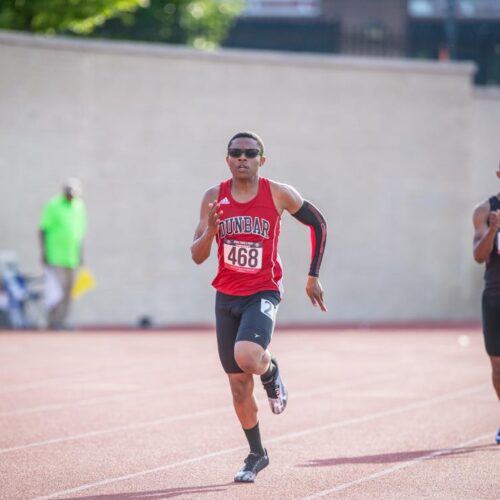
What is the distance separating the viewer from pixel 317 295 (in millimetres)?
8398

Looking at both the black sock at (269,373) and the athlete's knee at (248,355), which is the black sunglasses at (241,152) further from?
the black sock at (269,373)

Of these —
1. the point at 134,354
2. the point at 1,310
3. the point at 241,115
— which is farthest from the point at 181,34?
the point at 134,354

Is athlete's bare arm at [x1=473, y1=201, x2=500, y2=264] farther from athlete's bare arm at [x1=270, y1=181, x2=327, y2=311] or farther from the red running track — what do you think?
athlete's bare arm at [x1=270, y1=181, x2=327, y2=311]

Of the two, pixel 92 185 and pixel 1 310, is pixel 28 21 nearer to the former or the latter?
pixel 92 185

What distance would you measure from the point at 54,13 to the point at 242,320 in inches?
895

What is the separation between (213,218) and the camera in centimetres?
793

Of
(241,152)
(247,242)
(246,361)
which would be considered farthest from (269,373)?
(241,152)

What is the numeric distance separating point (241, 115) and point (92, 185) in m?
3.18

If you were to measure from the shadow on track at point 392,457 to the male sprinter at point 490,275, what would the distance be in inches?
19.6

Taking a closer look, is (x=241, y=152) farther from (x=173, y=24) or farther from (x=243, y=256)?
(x=173, y=24)

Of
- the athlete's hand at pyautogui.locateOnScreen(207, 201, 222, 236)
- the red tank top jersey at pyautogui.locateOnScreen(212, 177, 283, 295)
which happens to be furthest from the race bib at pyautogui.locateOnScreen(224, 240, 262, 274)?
the athlete's hand at pyautogui.locateOnScreen(207, 201, 222, 236)

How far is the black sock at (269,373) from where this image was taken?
8430 mm

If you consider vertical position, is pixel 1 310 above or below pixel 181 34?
below

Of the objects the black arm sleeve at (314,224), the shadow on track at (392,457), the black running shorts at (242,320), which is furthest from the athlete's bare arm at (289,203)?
the shadow on track at (392,457)
